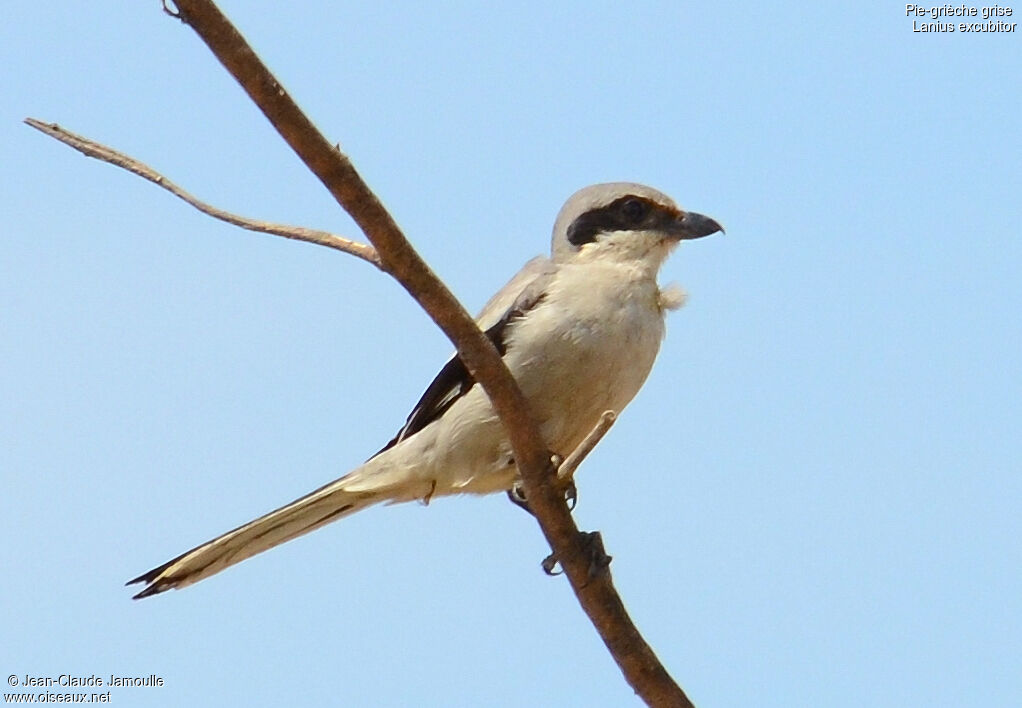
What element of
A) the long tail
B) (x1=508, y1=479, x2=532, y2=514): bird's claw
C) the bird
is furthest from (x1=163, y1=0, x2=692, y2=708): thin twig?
the long tail

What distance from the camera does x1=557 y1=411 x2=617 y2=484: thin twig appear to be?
4.11 metres

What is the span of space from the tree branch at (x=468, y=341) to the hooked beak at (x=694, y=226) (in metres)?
1.88

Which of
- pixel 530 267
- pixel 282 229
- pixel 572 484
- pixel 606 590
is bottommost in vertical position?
pixel 606 590

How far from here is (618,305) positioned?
5.37 metres

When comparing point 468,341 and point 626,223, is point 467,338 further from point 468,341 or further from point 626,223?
point 626,223

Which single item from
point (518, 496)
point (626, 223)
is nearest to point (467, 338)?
point (518, 496)

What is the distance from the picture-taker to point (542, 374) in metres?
5.19

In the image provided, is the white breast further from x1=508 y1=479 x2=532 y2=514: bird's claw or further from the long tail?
the long tail

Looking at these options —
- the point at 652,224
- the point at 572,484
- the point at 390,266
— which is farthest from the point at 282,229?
the point at 652,224

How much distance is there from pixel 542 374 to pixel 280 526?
1.25 metres

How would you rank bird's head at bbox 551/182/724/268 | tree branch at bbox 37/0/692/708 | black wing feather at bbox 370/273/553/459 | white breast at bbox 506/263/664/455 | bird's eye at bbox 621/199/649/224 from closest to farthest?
tree branch at bbox 37/0/692/708, white breast at bbox 506/263/664/455, black wing feather at bbox 370/273/553/459, bird's head at bbox 551/182/724/268, bird's eye at bbox 621/199/649/224

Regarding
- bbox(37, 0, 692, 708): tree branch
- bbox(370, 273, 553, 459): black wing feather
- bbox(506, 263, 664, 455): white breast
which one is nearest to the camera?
bbox(37, 0, 692, 708): tree branch

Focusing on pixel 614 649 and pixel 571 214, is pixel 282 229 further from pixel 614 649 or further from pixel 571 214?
pixel 571 214

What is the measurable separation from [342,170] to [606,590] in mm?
1659
